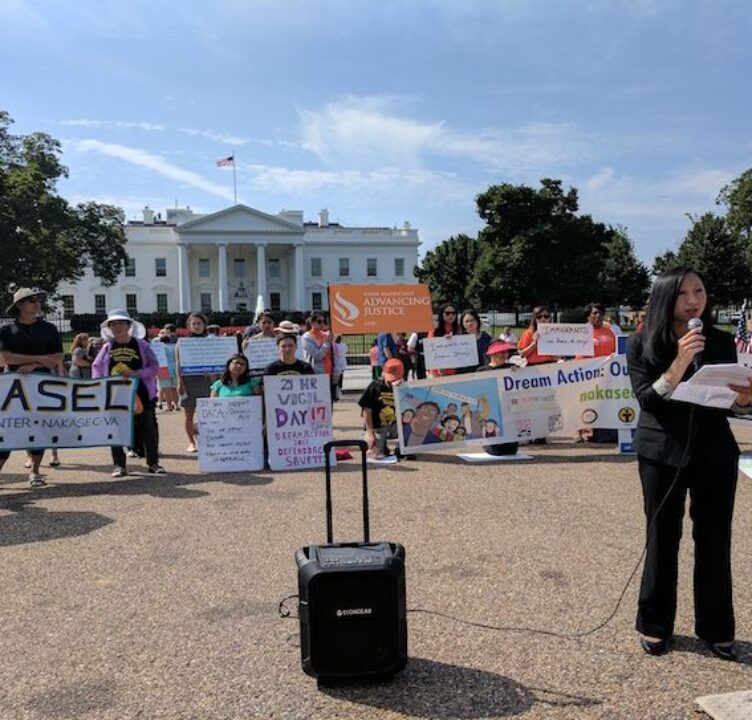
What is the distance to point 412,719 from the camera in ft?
9.96

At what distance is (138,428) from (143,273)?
86.4 meters

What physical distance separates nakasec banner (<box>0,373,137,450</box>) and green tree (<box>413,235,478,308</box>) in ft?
213

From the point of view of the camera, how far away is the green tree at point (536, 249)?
5284 cm

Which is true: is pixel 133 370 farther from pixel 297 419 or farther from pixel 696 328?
pixel 696 328

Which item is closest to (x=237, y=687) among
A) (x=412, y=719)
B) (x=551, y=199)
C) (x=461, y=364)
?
(x=412, y=719)

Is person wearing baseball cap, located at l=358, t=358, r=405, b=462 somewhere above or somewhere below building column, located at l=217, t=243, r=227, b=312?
below

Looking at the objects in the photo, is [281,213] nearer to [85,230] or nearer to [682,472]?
[85,230]

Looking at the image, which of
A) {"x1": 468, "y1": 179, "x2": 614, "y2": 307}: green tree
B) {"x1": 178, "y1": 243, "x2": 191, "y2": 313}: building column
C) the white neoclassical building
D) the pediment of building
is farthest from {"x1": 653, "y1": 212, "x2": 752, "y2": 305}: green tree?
{"x1": 178, "y1": 243, "x2": 191, "y2": 313}: building column

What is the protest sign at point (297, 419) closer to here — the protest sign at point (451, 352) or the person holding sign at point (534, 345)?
the protest sign at point (451, 352)

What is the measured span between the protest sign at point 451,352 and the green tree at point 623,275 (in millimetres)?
54289

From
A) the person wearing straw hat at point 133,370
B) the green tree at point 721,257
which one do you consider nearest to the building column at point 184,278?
the green tree at point 721,257

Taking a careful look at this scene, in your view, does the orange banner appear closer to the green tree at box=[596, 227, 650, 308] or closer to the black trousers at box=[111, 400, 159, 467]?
the black trousers at box=[111, 400, 159, 467]

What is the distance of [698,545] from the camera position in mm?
3588

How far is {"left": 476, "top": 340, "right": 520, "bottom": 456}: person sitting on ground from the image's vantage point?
8836 mm
